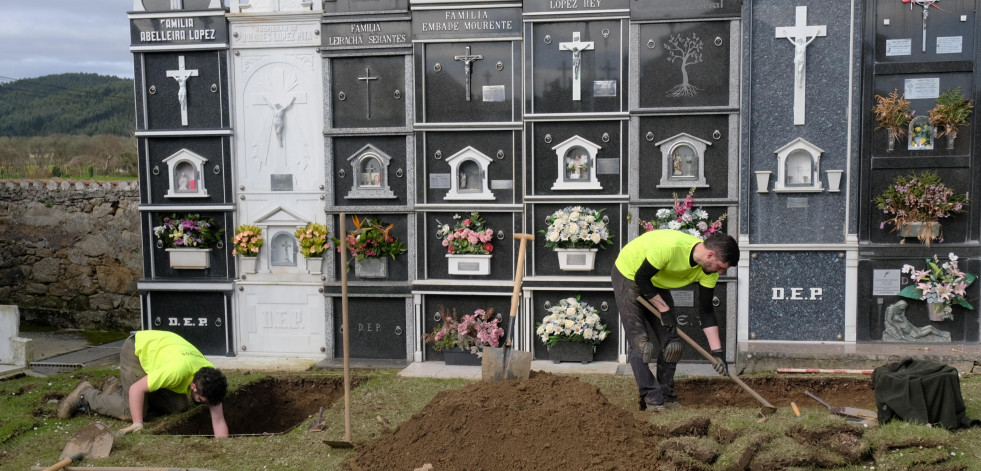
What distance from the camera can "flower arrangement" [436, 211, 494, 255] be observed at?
315 inches

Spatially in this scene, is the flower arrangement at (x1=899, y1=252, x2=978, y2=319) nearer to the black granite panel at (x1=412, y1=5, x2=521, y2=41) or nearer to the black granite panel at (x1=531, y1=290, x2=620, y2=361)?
the black granite panel at (x1=531, y1=290, x2=620, y2=361)

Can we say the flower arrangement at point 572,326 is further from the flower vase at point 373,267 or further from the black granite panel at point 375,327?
the flower vase at point 373,267

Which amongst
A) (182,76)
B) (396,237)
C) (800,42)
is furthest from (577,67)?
(182,76)

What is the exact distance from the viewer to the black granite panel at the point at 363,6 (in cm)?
814

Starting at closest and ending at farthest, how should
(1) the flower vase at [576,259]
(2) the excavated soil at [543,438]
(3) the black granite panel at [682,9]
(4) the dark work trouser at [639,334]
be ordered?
(2) the excavated soil at [543,438]
(4) the dark work trouser at [639,334]
(3) the black granite panel at [682,9]
(1) the flower vase at [576,259]

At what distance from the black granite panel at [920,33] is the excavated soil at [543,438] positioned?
432 centimetres

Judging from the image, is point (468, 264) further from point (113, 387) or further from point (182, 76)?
point (182, 76)

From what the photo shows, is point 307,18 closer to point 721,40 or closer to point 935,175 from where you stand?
point 721,40

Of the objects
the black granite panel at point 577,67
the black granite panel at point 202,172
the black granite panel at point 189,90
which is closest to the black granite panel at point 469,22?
the black granite panel at point 577,67

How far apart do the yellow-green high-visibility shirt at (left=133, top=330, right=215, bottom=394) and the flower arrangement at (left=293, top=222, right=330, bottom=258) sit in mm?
2093

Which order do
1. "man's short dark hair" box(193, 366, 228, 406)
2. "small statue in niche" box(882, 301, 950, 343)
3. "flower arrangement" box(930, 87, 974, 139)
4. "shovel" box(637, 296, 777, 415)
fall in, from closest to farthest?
"shovel" box(637, 296, 777, 415), "man's short dark hair" box(193, 366, 228, 406), "flower arrangement" box(930, 87, 974, 139), "small statue in niche" box(882, 301, 950, 343)

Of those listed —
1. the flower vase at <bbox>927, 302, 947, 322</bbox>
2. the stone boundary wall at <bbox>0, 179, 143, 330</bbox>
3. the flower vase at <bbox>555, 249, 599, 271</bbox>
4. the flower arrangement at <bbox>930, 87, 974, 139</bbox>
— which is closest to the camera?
the flower arrangement at <bbox>930, 87, 974, 139</bbox>

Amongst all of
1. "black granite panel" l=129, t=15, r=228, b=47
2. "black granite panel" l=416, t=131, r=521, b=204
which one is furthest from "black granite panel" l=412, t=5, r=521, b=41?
"black granite panel" l=129, t=15, r=228, b=47

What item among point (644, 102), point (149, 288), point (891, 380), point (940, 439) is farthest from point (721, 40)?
point (149, 288)
